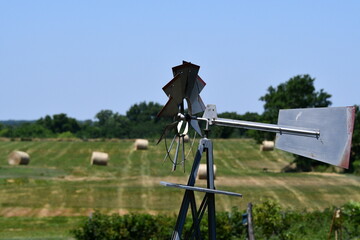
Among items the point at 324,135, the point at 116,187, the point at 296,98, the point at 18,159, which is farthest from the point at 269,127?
the point at 296,98

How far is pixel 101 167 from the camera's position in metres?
42.2

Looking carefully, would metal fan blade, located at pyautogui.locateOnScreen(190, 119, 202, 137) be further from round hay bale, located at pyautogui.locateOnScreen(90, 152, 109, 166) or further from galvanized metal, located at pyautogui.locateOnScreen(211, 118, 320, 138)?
round hay bale, located at pyautogui.locateOnScreen(90, 152, 109, 166)

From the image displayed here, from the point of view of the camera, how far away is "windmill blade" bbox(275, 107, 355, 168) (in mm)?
8062

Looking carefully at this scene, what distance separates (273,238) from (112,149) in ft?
116

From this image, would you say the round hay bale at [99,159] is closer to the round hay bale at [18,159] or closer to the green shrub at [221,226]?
the round hay bale at [18,159]

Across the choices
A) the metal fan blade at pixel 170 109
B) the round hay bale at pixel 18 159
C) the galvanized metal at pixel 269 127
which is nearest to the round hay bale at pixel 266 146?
the round hay bale at pixel 18 159

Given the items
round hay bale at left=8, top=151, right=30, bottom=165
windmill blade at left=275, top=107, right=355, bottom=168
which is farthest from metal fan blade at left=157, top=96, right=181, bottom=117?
round hay bale at left=8, top=151, right=30, bottom=165

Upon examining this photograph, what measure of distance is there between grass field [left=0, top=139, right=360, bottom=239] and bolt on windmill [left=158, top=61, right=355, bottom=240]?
11.5m

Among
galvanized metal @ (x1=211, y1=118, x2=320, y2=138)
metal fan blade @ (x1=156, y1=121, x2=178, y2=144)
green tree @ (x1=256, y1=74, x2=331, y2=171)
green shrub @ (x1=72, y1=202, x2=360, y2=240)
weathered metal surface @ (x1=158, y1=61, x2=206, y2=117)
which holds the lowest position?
green shrub @ (x1=72, y1=202, x2=360, y2=240)

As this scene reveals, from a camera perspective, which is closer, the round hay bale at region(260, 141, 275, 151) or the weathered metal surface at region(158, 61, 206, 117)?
the weathered metal surface at region(158, 61, 206, 117)

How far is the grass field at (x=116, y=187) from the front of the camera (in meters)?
24.4

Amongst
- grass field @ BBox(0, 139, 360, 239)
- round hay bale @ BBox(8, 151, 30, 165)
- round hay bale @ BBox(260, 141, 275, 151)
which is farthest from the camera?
round hay bale @ BBox(260, 141, 275, 151)

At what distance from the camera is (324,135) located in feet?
27.7

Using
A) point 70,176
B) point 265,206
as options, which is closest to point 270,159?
point 70,176
